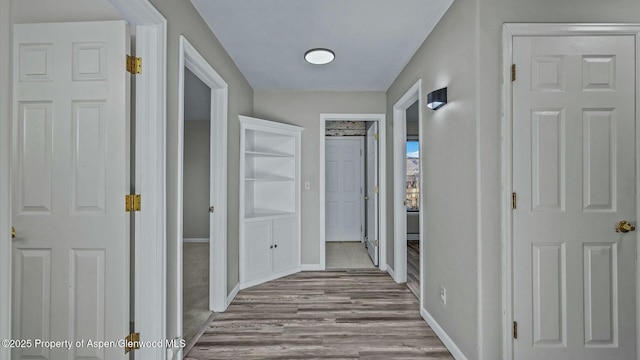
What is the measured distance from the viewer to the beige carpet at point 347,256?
4.20 metres

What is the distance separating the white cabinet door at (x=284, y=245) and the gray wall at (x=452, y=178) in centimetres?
174

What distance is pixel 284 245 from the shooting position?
148 inches

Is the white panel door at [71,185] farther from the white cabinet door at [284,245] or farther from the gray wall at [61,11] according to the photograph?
the white cabinet door at [284,245]

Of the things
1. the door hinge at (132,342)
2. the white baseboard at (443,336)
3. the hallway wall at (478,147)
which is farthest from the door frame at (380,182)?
the door hinge at (132,342)

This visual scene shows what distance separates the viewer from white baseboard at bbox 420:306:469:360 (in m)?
1.99

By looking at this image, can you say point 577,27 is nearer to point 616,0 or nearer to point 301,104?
point 616,0

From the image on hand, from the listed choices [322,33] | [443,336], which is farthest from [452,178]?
[322,33]

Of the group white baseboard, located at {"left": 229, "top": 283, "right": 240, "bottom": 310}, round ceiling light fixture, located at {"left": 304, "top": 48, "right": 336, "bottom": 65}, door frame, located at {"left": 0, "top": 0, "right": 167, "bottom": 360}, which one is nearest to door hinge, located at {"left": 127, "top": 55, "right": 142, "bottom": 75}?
door frame, located at {"left": 0, "top": 0, "right": 167, "bottom": 360}

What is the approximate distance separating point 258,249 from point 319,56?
2.23 metres

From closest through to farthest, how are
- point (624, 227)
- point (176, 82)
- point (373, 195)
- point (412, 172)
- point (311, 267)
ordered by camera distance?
point (624, 227) < point (176, 82) < point (311, 267) < point (373, 195) < point (412, 172)

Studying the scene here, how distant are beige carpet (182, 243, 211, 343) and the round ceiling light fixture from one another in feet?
8.54

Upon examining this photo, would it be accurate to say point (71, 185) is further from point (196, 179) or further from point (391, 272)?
point (196, 179)

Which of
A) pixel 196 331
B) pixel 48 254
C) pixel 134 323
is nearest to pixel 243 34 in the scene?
pixel 48 254

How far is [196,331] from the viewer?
2.41 metres
